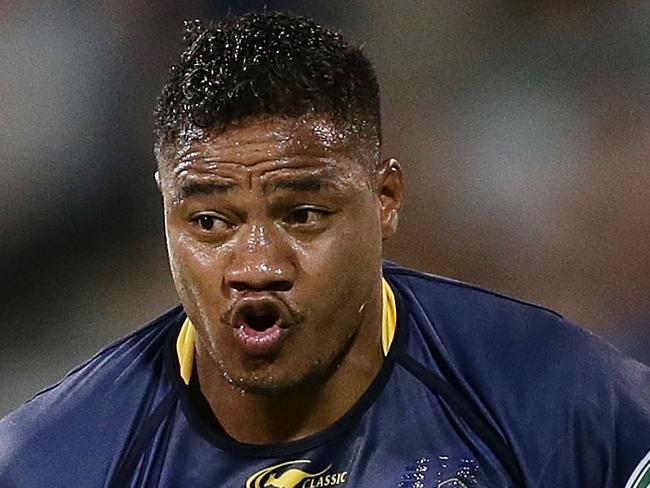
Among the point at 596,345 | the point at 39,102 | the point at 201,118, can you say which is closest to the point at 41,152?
the point at 39,102

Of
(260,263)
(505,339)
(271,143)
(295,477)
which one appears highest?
(271,143)

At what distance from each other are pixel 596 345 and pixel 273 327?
37 centimetres

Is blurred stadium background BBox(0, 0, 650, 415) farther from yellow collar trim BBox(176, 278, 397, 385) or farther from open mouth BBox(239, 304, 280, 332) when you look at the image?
open mouth BBox(239, 304, 280, 332)

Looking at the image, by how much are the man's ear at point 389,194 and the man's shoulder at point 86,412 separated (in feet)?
0.95

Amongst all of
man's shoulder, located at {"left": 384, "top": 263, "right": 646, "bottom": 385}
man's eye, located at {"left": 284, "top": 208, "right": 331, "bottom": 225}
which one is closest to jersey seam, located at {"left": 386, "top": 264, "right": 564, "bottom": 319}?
man's shoulder, located at {"left": 384, "top": 263, "right": 646, "bottom": 385}

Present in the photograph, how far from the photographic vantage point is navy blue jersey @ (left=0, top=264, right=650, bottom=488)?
3.82ft

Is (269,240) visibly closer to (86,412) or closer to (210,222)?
(210,222)

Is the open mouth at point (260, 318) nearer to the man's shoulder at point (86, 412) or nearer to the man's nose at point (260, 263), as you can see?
the man's nose at point (260, 263)

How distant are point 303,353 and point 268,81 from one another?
269 mm

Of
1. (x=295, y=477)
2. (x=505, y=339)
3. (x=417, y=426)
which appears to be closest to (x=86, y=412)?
(x=295, y=477)

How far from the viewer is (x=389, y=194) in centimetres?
123

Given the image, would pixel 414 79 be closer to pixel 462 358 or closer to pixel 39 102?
pixel 39 102

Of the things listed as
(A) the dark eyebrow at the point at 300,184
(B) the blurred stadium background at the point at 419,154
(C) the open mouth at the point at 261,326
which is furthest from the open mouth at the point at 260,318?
(B) the blurred stadium background at the point at 419,154

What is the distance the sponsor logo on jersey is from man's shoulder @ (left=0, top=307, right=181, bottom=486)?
146 millimetres
